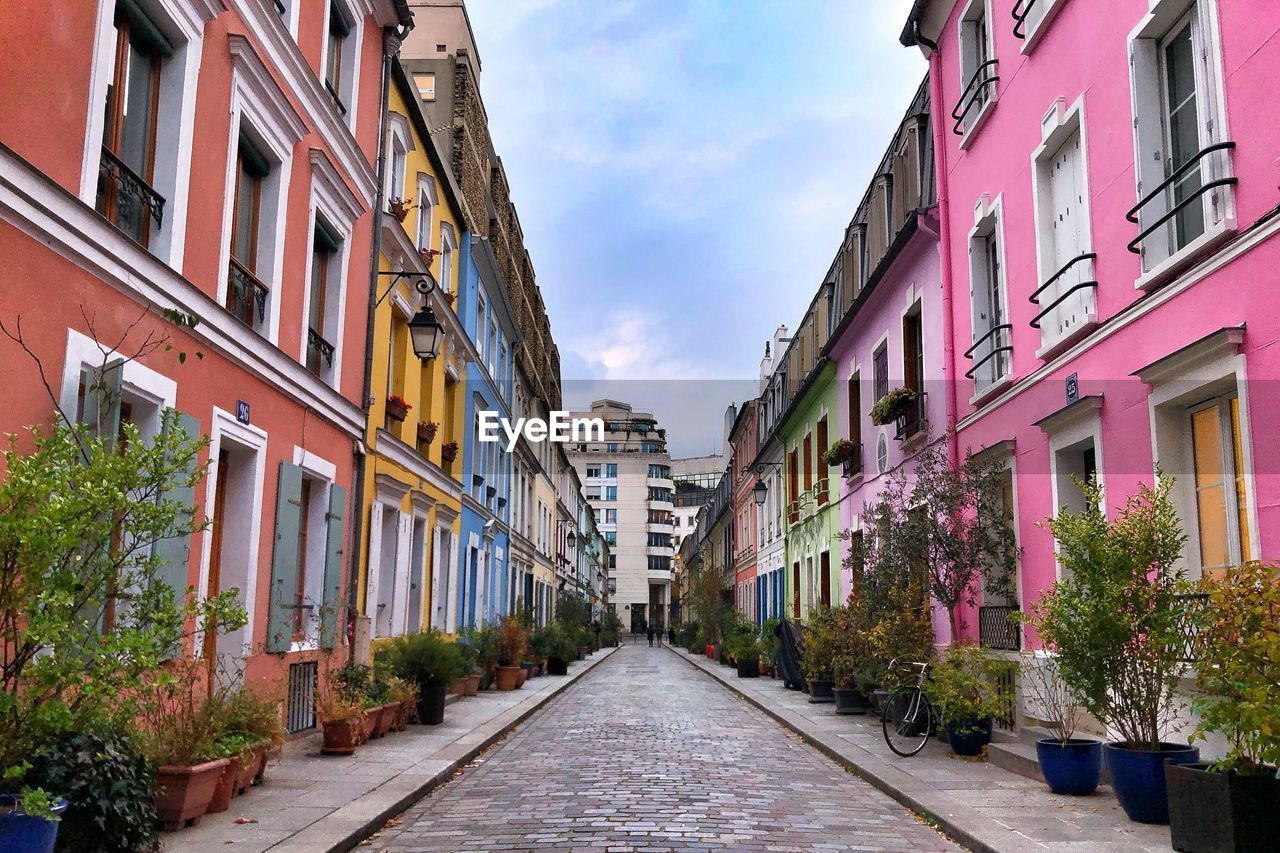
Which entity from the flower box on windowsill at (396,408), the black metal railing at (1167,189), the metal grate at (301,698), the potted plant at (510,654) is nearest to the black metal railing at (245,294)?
the metal grate at (301,698)

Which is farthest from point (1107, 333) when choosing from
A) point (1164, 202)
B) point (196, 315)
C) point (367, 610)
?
point (367, 610)

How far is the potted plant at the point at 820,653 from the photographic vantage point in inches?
668

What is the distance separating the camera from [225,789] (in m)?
7.56

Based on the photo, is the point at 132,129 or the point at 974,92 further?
the point at 974,92

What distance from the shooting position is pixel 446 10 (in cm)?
2356

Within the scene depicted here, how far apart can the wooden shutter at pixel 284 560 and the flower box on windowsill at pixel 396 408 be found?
433cm

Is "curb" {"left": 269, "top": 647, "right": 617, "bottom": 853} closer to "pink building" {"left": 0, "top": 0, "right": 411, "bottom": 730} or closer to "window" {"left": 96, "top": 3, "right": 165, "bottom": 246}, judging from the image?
"pink building" {"left": 0, "top": 0, "right": 411, "bottom": 730}

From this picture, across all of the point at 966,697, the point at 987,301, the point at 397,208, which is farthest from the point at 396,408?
the point at 966,697

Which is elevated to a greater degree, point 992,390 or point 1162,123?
point 1162,123

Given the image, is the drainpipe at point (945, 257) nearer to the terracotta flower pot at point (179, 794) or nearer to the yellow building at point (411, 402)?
the yellow building at point (411, 402)

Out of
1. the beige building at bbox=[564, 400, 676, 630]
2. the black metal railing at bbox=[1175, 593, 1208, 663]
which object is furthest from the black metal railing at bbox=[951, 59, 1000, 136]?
the beige building at bbox=[564, 400, 676, 630]

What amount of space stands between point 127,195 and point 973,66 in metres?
10.1

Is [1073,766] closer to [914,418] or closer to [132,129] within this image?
[914,418]

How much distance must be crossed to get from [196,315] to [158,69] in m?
2.01
